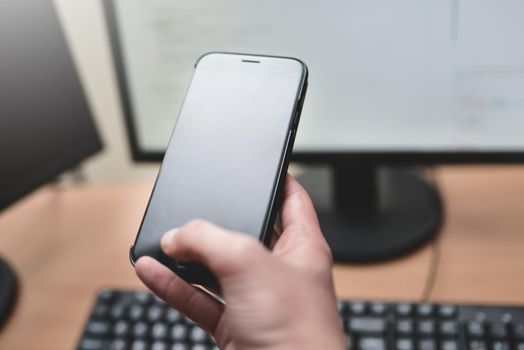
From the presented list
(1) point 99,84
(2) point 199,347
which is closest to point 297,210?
(2) point 199,347

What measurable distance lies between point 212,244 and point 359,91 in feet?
0.95

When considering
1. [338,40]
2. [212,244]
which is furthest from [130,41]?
[212,244]

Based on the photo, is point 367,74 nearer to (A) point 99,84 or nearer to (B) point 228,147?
(B) point 228,147

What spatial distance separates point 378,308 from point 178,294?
0.61 feet

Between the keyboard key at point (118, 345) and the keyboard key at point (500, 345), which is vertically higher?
the keyboard key at point (118, 345)

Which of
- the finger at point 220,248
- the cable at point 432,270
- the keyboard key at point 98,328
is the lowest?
the cable at point 432,270

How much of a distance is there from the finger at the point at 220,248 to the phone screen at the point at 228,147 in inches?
2.4

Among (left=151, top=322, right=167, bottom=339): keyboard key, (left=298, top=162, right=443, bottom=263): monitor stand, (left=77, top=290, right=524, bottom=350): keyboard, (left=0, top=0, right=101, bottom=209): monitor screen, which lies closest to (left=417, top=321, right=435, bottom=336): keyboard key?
(left=77, top=290, right=524, bottom=350): keyboard

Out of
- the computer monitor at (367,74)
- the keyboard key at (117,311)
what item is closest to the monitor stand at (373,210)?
the computer monitor at (367,74)

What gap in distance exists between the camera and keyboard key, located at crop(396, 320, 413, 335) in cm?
50

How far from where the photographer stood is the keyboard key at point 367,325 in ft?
1.65

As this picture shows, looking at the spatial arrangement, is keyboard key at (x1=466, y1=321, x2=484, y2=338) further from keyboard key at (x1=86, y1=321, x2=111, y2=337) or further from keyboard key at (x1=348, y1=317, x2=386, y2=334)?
keyboard key at (x1=86, y1=321, x2=111, y2=337)

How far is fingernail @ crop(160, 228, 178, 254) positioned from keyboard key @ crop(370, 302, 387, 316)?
209 mm

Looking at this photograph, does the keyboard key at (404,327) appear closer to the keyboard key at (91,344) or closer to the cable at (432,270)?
the cable at (432,270)
